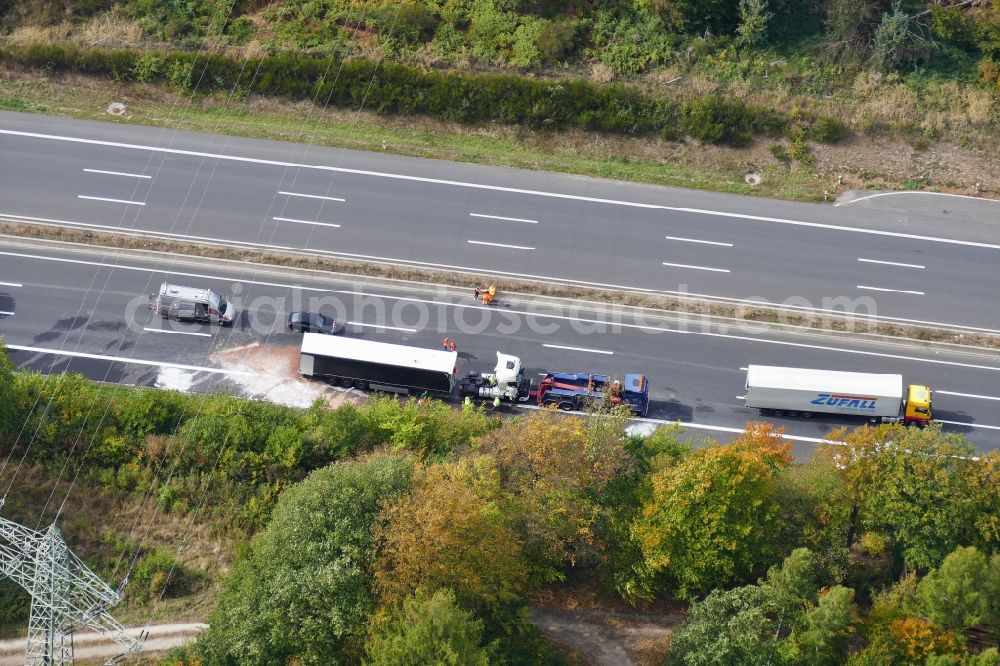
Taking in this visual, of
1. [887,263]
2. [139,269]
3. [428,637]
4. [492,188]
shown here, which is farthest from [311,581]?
[887,263]

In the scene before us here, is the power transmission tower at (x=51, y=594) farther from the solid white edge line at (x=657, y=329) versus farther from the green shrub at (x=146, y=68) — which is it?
the green shrub at (x=146, y=68)

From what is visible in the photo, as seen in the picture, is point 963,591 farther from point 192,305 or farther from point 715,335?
point 192,305

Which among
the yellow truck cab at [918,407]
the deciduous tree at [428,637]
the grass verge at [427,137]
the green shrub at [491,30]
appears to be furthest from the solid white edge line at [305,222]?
the yellow truck cab at [918,407]

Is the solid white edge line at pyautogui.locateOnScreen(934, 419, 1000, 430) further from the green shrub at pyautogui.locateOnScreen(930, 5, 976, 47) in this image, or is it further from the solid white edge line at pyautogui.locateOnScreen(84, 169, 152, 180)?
the solid white edge line at pyautogui.locateOnScreen(84, 169, 152, 180)

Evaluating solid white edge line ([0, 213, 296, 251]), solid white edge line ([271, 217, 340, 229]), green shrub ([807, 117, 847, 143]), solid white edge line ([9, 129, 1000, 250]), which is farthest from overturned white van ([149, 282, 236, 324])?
green shrub ([807, 117, 847, 143])

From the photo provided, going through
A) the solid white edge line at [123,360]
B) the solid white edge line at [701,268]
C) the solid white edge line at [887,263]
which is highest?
the solid white edge line at [887,263]

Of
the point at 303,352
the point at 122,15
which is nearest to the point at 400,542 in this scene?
the point at 303,352
